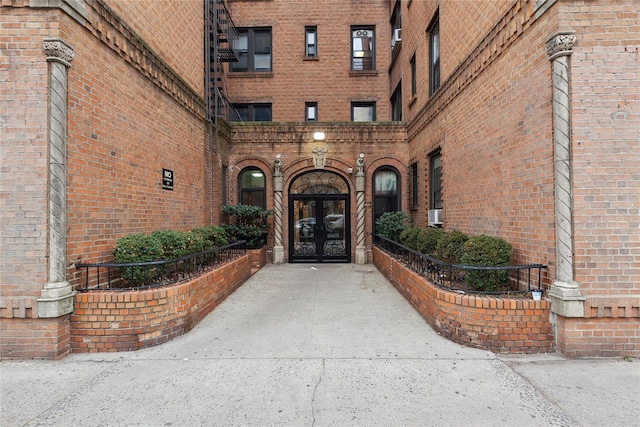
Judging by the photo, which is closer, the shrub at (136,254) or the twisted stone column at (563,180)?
the twisted stone column at (563,180)

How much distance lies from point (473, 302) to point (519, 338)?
0.68m

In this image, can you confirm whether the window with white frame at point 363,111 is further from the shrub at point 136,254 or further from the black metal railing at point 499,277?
the shrub at point 136,254

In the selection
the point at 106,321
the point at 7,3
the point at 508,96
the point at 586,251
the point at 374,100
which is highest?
the point at 374,100

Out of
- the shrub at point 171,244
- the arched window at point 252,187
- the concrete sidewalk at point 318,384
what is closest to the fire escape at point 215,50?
the arched window at point 252,187

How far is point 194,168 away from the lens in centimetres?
763

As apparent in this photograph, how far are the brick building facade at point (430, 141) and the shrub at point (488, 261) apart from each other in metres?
0.26

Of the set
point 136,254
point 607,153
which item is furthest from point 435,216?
point 136,254

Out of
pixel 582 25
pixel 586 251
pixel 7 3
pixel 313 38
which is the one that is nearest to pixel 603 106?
pixel 582 25

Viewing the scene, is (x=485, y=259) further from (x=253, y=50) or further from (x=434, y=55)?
(x=253, y=50)

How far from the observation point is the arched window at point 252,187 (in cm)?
1083

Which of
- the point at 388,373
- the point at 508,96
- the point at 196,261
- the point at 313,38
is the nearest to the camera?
the point at 388,373

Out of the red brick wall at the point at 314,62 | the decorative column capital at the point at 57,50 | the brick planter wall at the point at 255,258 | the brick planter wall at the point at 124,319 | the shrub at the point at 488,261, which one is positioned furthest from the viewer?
the red brick wall at the point at 314,62

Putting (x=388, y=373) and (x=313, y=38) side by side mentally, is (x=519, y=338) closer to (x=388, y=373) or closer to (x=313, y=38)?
(x=388, y=373)

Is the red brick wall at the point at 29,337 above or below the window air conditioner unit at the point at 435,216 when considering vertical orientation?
below
